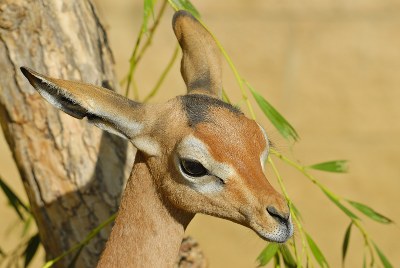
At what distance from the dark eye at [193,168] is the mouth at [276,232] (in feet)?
0.66

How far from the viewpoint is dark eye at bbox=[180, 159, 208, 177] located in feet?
8.70

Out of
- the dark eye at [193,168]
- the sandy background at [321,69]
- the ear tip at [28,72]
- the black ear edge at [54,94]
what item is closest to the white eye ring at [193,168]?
the dark eye at [193,168]

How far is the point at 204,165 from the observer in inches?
104

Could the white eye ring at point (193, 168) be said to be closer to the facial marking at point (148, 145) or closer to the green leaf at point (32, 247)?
the facial marking at point (148, 145)

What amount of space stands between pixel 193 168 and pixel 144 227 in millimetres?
289

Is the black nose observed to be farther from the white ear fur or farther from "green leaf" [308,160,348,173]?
"green leaf" [308,160,348,173]

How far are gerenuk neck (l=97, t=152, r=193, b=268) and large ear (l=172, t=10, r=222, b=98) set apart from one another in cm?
43

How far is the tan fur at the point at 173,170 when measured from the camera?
8.59ft

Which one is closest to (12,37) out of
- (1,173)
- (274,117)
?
(274,117)

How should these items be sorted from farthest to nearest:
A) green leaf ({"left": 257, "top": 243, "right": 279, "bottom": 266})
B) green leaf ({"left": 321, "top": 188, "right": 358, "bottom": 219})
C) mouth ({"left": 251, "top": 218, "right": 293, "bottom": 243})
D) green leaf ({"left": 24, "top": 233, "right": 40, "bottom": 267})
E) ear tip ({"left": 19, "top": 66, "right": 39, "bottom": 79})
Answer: green leaf ({"left": 24, "top": 233, "right": 40, "bottom": 267}) < green leaf ({"left": 321, "top": 188, "right": 358, "bottom": 219}) < green leaf ({"left": 257, "top": 243, "right": 279, "bottom": 266}) < mouth ({"left": 251, "top": 218, "right": 293, "bottom": 243}) < ear tip ({"left": 19, "top": 66, "right": 39, "bottom": 79})

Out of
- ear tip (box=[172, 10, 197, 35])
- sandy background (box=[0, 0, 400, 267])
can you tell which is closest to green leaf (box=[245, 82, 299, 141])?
ear tip (box=[172, 10, 197, 35])

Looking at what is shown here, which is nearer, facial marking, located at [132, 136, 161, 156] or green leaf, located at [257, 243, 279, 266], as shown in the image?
facial marking, located at [132, 136, 161, 156]

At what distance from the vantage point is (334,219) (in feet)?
20.4

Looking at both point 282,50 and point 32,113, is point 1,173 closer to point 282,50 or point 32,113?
point 282,50
